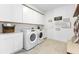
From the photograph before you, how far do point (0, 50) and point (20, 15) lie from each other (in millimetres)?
933

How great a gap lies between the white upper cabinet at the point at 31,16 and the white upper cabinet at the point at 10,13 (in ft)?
0.46

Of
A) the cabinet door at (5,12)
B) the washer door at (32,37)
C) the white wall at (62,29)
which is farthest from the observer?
the washer door at (32,37)

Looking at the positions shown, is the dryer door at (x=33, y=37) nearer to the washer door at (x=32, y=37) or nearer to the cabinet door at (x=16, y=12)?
the washer door at (x=32, y=37)

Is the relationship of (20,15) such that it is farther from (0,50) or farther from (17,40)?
(0,50)

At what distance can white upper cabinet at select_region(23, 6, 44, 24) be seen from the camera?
1.86 meters

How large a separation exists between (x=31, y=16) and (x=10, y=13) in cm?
69

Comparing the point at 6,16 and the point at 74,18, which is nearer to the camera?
the point at 6,16

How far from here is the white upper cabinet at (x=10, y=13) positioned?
137 cm

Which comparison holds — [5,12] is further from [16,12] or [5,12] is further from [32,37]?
[32,37]

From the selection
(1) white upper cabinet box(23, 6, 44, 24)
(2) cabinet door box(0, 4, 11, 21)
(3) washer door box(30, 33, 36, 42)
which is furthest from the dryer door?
(2) cabinet door box(0, 4, 11, 21)

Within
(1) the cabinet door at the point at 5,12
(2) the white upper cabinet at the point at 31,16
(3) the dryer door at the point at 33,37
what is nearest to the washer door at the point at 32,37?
(3) the dryer door at the point at 33,37
